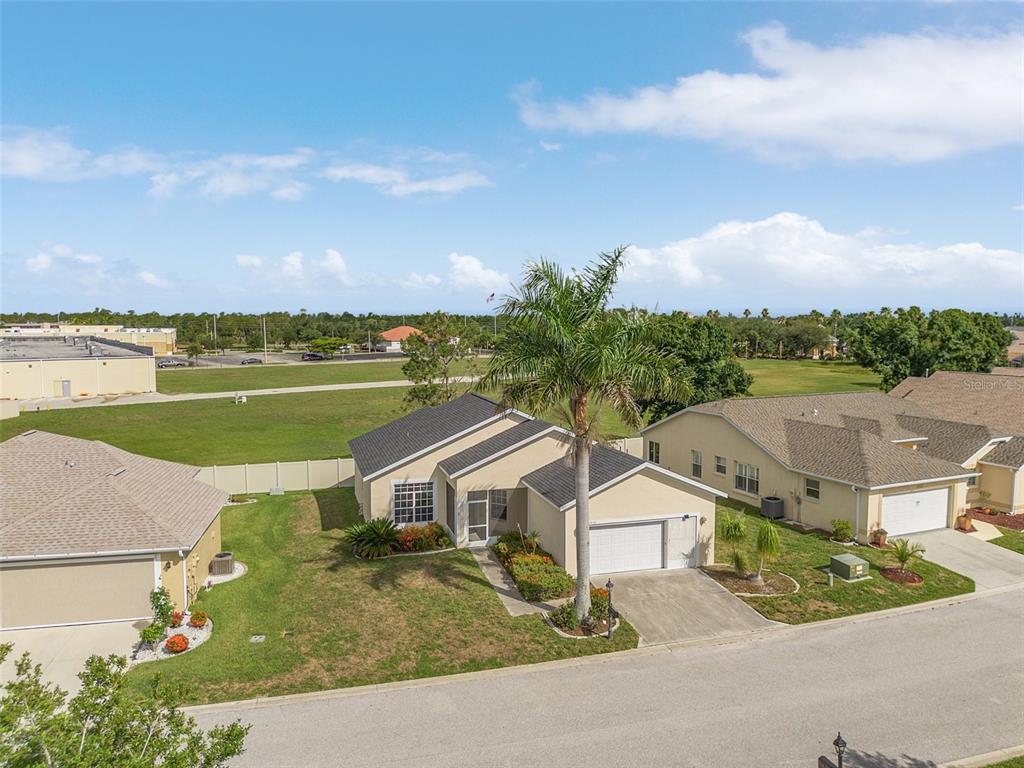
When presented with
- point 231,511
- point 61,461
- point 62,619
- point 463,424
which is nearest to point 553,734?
point 62,619

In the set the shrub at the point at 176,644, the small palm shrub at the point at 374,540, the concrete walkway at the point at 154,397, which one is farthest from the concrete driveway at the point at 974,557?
the concrete walkway at the point at 154,397

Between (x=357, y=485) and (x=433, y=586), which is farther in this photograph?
(x=357, y=485)

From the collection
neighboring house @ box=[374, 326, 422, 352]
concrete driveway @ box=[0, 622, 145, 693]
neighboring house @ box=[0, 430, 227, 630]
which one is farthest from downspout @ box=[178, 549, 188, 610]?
neighboring house @ box=[374, 326, 422, 352]

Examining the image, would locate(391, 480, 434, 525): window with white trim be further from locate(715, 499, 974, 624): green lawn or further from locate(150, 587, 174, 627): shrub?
locate(715, 499, 974, 624): green lawn

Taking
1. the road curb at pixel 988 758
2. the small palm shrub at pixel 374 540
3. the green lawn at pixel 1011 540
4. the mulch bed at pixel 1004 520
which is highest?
the small palm shrub at pixel 374 540

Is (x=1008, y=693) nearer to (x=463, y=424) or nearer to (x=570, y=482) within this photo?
(x=570, y=482)

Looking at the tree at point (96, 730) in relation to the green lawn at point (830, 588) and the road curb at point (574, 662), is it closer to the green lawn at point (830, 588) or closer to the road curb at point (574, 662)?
the road curb at point (574, 662)
